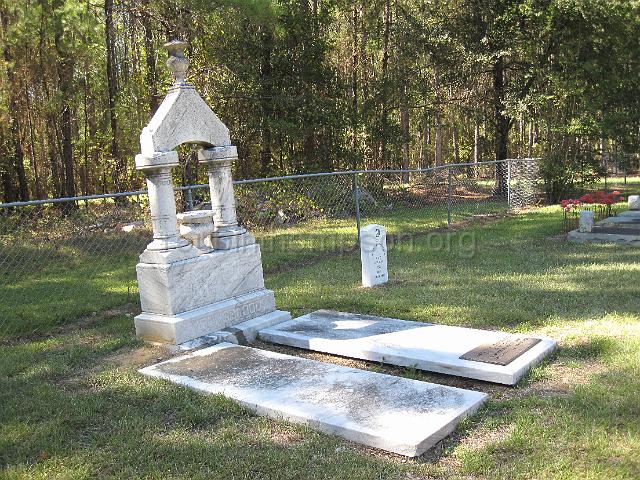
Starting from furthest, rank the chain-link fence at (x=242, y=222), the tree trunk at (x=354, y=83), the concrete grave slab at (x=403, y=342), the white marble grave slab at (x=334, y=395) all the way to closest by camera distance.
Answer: the tree trunk at (x=354, y=83), the chain-link fence at (x=242, y=222), the concrete grave slab at (x=403, y=342), the white marble grave slab at (x=334, y=395)

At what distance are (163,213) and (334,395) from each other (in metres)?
2.74

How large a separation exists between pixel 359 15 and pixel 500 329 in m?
23.1

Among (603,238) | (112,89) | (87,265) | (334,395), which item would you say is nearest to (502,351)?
(334,395)

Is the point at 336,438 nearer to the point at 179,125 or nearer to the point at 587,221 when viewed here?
the point at 179,125

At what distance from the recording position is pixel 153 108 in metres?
16.6

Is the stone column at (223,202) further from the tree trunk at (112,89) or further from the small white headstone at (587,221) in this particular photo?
the tree trunk at (112,89)

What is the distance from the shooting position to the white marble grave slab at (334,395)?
3.78 m

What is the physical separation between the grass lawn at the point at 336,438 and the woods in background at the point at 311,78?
9607mm

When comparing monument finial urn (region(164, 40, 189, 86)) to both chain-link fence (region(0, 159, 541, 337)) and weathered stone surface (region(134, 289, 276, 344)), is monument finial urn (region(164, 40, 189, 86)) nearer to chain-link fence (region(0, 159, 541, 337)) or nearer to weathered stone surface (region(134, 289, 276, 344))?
chain-link fence (region(0, 159, 541, 337))

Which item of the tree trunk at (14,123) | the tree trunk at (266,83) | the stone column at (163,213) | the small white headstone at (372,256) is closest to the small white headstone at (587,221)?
the small white headstone at (372,256)

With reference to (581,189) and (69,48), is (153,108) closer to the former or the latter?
(69,48)

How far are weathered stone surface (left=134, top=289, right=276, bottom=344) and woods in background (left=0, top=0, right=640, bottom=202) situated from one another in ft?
29.9

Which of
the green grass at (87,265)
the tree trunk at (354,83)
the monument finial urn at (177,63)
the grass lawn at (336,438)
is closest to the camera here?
the grass lawn at (336,438)

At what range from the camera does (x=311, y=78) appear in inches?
735
